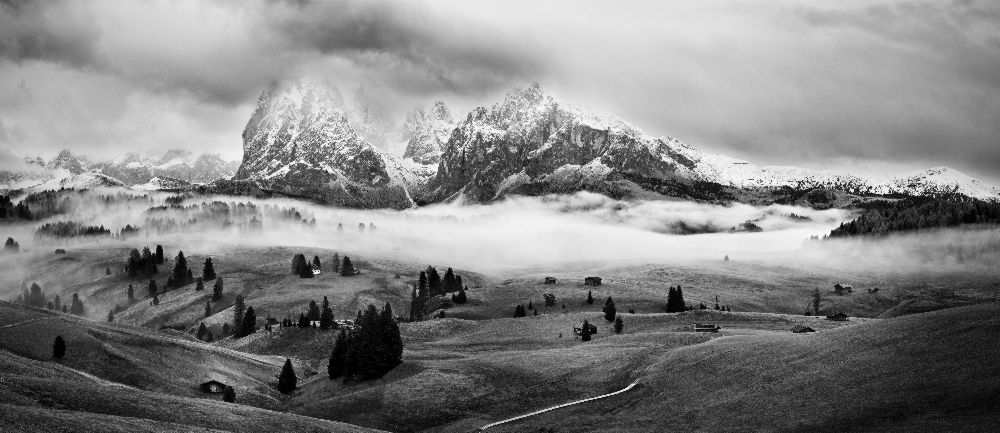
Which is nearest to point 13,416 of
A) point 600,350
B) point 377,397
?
point 377,397

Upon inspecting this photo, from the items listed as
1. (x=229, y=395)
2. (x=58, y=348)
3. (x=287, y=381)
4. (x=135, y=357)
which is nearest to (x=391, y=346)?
(x=287, y=381)

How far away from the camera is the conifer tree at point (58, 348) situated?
118 metres

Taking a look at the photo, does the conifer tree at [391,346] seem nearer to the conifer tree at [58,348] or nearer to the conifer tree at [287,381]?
the conifer tree at [287,381]

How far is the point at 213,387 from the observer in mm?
125000

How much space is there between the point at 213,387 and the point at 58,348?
22.2 meters

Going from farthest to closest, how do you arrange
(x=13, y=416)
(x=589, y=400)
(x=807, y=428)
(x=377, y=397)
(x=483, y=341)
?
(x=483, y=341) < (x=377, y=397) < (x=589, y=400) < (x=807, y=428) < (x=13, y=416)

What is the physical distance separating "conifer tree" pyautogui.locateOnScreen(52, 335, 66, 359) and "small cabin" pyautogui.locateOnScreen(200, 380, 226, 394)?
19935 mm

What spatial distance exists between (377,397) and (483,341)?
5979cm

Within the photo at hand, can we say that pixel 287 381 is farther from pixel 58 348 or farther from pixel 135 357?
pixel 58 348

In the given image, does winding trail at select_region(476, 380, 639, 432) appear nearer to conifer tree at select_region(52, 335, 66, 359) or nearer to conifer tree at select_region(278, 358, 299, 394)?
conifer tree at select_region(278, 358, 299, 394)

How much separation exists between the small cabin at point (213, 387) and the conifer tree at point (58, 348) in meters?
19.9

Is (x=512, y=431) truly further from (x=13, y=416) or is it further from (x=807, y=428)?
(x=13, y=416)

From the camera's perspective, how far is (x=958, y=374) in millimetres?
71312

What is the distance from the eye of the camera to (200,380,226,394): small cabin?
124062 mm
